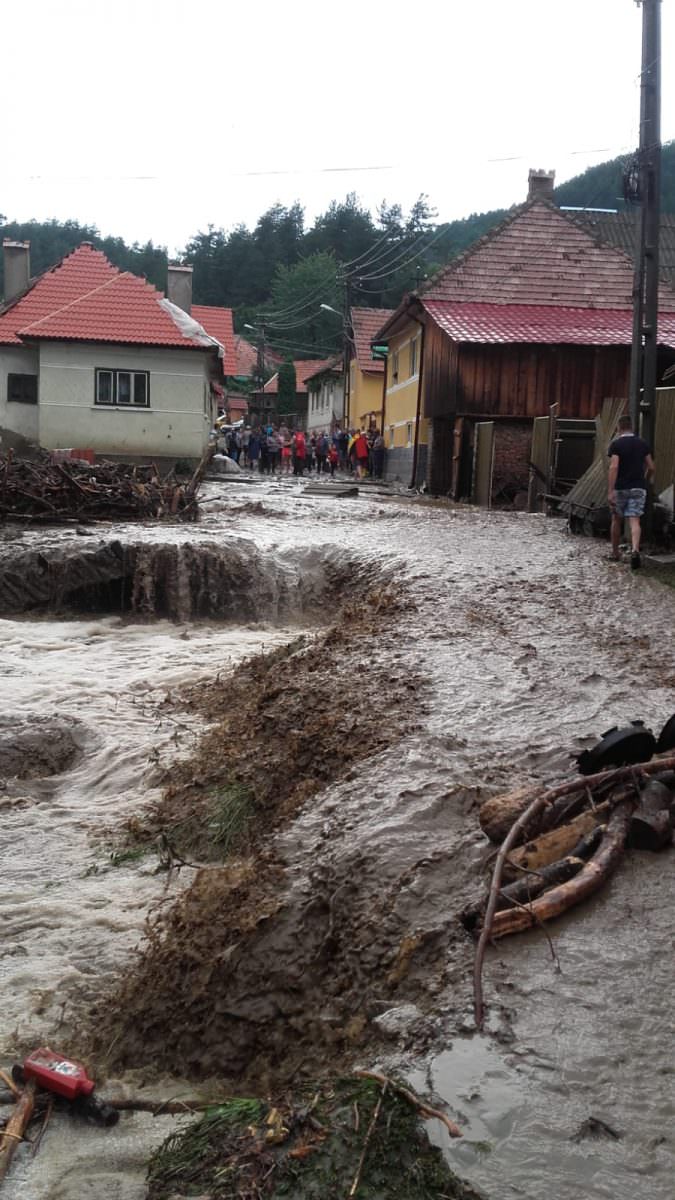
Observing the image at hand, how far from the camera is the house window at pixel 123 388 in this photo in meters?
26.5

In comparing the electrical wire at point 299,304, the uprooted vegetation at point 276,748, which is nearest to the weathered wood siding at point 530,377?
the uprooted vegetation at point 276,748


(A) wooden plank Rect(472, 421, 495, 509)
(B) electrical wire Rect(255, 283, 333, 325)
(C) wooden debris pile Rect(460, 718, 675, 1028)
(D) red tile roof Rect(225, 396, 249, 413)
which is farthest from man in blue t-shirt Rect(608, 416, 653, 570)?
(D) red tile roof Rect(225, 396, 249, 413)

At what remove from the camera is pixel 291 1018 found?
3.80 m

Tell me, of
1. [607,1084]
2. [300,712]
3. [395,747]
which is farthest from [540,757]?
[607,1084]

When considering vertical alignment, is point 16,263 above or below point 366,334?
above

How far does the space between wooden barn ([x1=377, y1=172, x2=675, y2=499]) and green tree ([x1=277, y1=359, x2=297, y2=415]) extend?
138ft

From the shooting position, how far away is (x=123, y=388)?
87.2 feet

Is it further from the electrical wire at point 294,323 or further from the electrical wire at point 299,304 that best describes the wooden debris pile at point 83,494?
the electrical wire at point 299,304

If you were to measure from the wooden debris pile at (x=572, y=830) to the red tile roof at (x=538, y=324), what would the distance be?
19.8 meters

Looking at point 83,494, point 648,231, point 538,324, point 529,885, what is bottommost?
point 529,885

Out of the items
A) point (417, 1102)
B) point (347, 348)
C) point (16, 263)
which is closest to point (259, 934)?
point (417, 1102)

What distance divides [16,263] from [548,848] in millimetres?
33858

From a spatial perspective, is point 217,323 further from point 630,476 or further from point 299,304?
point 299,304

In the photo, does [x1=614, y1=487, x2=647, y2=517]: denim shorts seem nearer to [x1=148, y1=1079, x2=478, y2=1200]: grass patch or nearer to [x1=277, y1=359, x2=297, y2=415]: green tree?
[x1=148, y1=1079, x2=478, y2=1200]: grass patch
